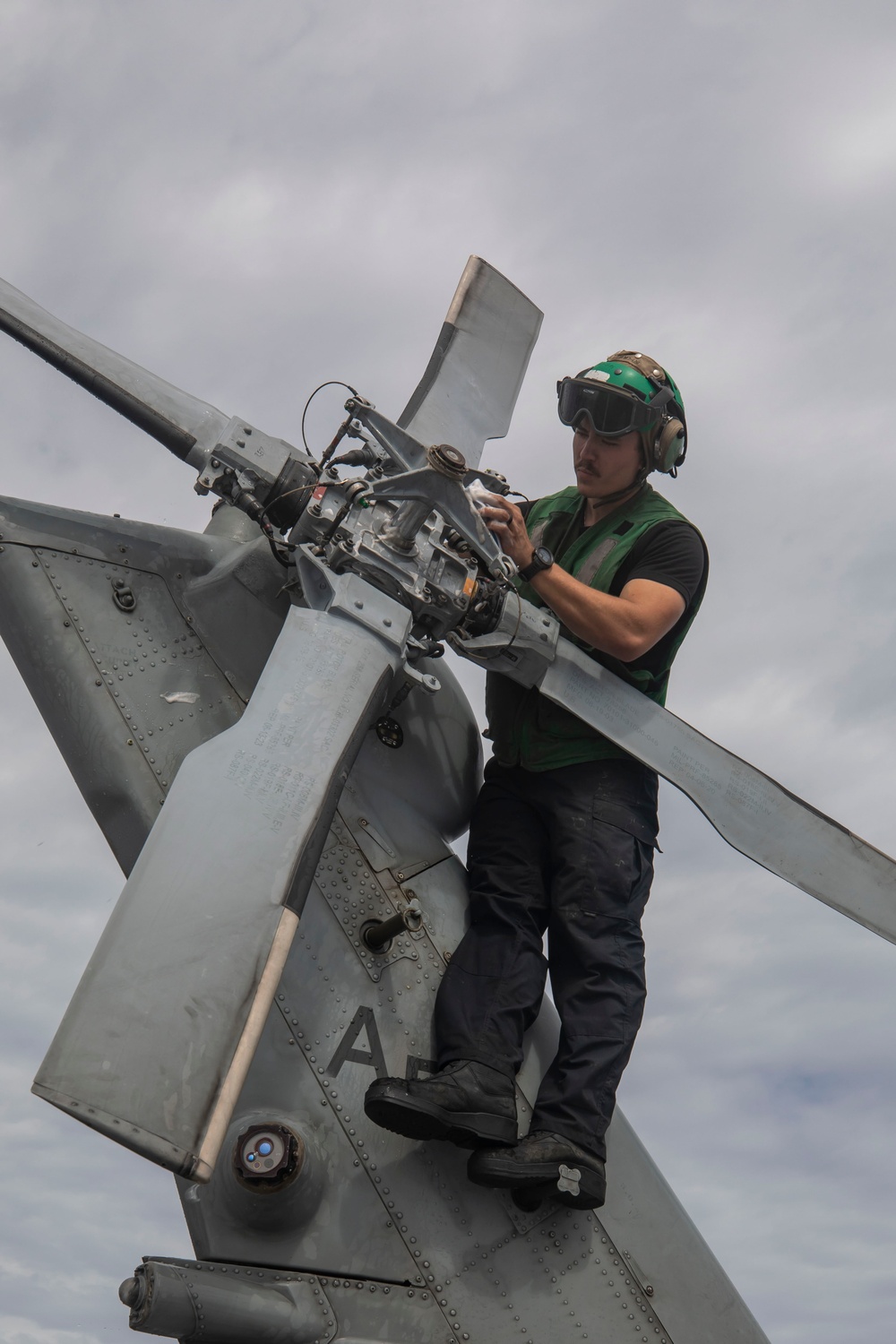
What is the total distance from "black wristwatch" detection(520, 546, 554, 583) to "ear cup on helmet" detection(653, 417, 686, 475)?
3.63 ft

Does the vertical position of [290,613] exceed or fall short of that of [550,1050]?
it exceeds it

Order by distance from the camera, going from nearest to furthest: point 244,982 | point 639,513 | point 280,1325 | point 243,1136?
point 244,982 < point 280,1325 < point 243,1136 < point 639,513

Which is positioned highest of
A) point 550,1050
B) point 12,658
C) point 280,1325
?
point 12,658

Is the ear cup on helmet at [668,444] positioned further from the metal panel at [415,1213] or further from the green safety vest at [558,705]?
the metal panel at [415,1213]

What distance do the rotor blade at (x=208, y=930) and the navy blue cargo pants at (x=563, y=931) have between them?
1196 millimetres

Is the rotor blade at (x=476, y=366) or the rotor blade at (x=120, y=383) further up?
the rotor blade at (x=476, y=366)

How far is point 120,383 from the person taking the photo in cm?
444

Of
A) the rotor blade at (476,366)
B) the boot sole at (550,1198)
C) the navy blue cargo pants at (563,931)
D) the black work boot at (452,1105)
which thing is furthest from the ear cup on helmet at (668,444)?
the boot sole at (550,1198)

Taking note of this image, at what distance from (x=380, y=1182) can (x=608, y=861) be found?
4.73 feet

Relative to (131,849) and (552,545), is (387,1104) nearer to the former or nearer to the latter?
(131,849)

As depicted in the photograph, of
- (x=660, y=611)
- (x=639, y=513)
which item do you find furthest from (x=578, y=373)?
(x=660, y=611)

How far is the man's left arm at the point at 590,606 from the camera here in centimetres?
449

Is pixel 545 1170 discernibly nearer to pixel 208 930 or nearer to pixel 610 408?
pixel 208 930

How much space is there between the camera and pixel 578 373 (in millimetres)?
5332
